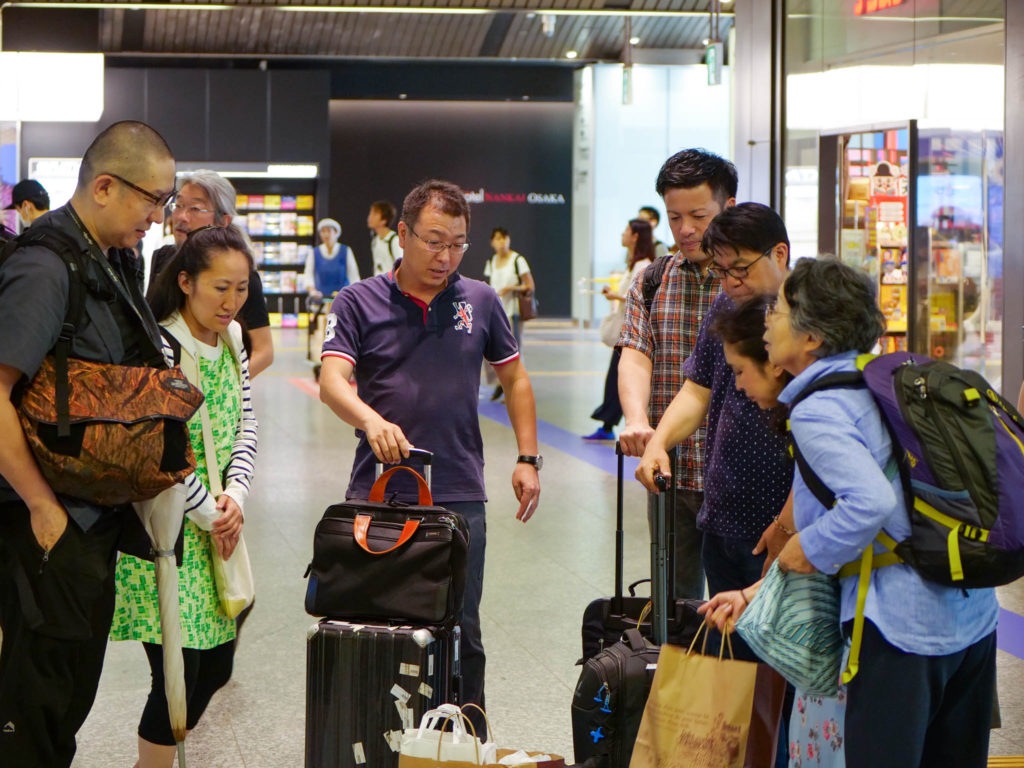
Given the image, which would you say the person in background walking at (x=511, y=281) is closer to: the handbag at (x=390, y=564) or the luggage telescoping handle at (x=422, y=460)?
the luggage telescoping handle at (x=422, y=460)

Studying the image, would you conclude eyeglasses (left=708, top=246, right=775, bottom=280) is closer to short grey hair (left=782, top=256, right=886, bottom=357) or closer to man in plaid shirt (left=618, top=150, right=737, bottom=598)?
man in plaid shirt (left=618, top=150, right=737, bottom=598)

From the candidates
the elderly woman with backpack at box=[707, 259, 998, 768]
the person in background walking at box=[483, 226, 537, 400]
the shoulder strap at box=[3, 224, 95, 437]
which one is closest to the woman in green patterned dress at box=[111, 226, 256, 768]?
the shoulder strap at box=[3, 224, 95, 437]

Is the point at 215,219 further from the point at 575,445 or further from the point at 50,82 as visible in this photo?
the point at 50,82

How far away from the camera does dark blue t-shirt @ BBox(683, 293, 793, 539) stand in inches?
108

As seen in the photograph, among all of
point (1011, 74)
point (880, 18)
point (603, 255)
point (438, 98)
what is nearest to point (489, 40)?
point (438, 98)

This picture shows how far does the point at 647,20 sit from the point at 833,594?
69.4ft

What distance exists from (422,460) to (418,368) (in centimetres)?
33

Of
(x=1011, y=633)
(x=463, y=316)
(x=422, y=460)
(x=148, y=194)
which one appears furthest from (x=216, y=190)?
(x=1011, y=633)

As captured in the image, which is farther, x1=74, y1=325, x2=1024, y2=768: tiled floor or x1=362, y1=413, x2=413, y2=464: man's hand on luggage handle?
x1=74, y1=325, x2=1024, y2=768: tiled floor

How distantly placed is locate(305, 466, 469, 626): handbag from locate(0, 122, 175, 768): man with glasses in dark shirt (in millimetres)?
487

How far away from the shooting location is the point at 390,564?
8.78 ft

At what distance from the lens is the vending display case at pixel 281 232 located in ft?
80.8

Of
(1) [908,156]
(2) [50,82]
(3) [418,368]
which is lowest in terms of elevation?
(3) [418,368]

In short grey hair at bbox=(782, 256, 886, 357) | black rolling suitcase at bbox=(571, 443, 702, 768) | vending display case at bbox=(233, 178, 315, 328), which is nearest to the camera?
short grey hair at bbox=(782, 256, 886, 357)
